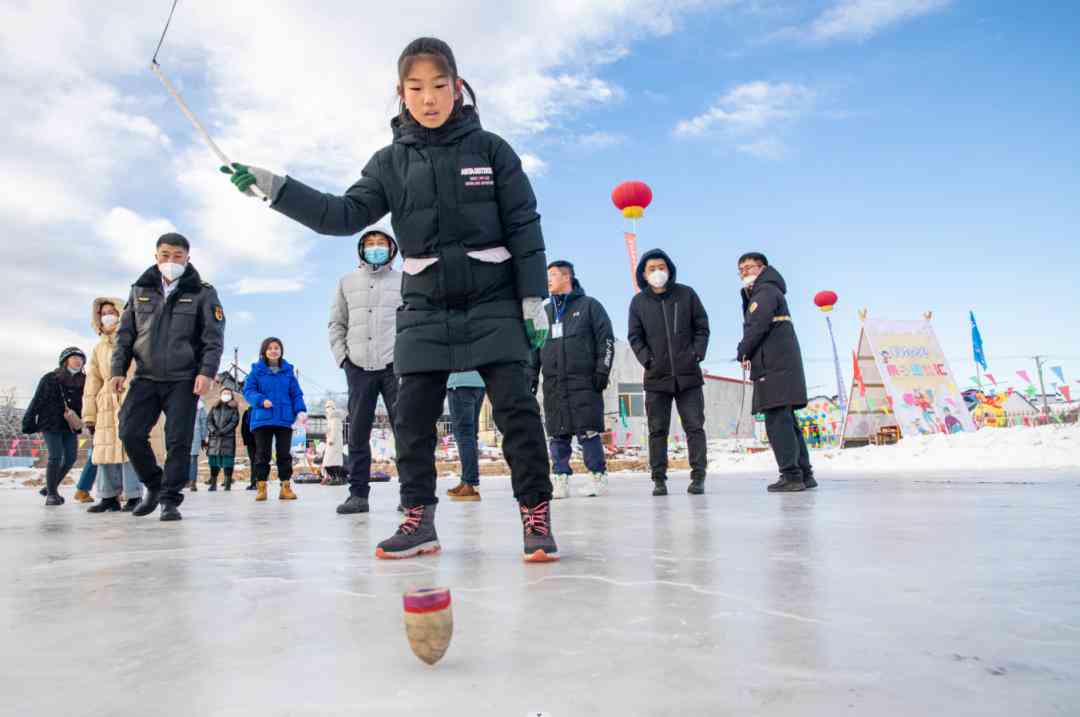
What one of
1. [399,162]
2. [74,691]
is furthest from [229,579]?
[399,162]

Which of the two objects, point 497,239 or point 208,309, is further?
point 208,309

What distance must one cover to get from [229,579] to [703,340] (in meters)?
4.57

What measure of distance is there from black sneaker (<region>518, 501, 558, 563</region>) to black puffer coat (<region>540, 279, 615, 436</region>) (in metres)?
3.40

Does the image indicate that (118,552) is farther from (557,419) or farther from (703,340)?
(703,340)

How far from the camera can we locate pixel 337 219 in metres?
2.62

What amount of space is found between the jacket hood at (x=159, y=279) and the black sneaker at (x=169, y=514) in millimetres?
1389

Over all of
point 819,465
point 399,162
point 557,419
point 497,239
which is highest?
point 399,162

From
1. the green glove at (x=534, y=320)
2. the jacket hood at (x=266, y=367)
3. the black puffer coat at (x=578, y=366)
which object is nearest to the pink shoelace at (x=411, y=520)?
the green glove at (x=534, y=320)

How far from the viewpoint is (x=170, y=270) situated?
4.64m

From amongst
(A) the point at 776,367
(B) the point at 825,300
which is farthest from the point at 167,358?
(B) the point at 825,300

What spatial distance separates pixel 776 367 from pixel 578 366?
5.18ft

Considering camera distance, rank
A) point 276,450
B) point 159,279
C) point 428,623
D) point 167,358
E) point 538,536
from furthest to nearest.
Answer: point 276,450 < point 159,279 < point 167,358 < point 538,536 < point 428,623

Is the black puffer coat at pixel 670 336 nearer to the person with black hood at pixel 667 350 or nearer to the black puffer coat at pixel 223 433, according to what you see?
the person with black hood at pixel 667 350

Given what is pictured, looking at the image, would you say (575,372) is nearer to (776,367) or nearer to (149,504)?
(776,367)
